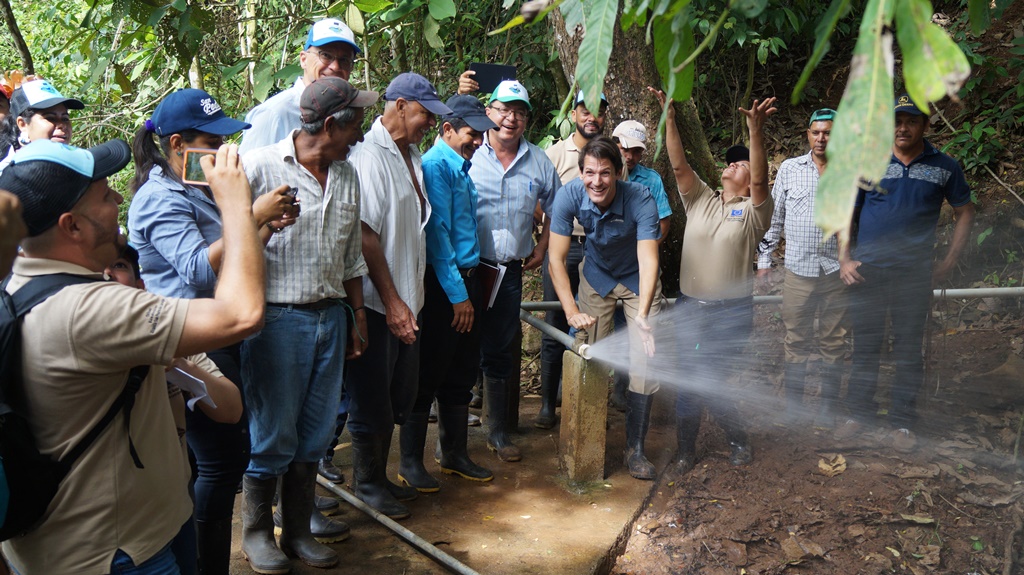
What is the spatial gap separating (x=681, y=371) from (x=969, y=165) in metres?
4.77

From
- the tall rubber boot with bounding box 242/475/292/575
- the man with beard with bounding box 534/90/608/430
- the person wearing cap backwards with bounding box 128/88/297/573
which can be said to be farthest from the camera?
the man with beard with bounding box 534/90/608/430

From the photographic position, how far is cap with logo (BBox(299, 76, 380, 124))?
3.45 meters

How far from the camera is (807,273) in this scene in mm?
5840

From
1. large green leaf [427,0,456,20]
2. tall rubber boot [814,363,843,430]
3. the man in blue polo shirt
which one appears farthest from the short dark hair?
tall rubber boot [814,363,843,430]

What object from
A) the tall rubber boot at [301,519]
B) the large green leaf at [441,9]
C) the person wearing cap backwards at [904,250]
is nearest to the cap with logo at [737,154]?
the person wearing cap backwards at [904,250]

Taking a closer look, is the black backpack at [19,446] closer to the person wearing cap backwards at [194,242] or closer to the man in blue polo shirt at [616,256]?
the person wearing cap backwards at [194,242]

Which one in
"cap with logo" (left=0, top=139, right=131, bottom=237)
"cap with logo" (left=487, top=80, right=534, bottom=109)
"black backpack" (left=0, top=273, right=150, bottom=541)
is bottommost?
"black backpack" (left=0, top=273, right=150, bottom=541)

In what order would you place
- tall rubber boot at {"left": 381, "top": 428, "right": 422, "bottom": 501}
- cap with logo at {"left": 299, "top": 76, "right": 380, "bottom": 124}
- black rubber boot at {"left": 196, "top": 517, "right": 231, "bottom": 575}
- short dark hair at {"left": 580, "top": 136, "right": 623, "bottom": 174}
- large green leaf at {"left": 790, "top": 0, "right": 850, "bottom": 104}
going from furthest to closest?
short dark hair at {"left": 580, "top": 136, "right": 623, "bottom": 174}
tall rubber boot at {"left": 381, "top": 428, "right": 422, "bottom": 501}
cap with logo at {"left": 299, "top": 76, "right": 380, "bottom": 124}
black rubber boot at {"left": 196, "top": 517, "right": 231, "bottom": 575}
large green leaf at {"left": 790, "top": 0, "right": 850, "bottom": 104}

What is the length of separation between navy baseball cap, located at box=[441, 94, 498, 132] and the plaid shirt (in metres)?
2.28

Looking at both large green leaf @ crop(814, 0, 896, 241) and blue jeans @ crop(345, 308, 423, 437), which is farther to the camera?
blue jeans @ crop(345, 308, 423, 437)

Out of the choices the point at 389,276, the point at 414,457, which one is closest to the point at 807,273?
Answer: the point at 414,457

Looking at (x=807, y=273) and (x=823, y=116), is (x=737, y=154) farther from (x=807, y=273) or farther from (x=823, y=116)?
(x=807, y=273)

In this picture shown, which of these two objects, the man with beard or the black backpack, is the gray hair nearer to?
the black backpack

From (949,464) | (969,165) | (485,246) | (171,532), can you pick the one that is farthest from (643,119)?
(171,532)
